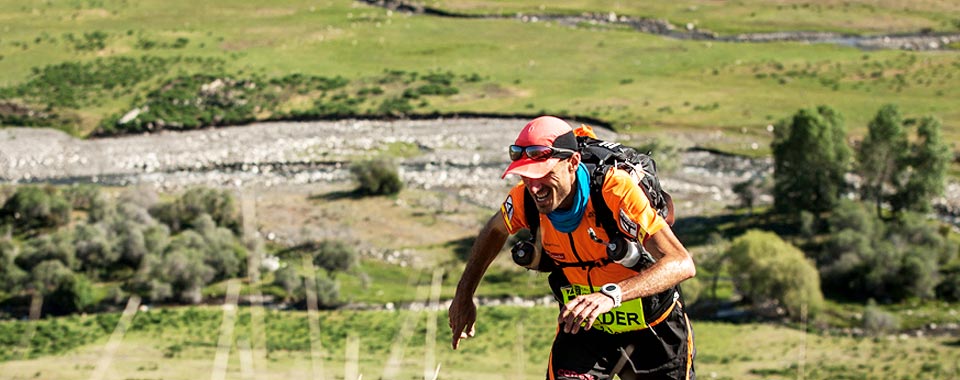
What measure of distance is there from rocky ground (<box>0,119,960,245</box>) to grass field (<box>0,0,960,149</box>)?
3.37m

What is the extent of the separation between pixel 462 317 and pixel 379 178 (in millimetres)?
Result: 52336

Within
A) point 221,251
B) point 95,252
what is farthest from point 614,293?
point 95,252

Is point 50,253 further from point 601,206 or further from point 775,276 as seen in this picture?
point 601,206

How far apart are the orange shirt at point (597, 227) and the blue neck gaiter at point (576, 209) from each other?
1.8 inches

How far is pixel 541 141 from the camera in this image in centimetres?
918

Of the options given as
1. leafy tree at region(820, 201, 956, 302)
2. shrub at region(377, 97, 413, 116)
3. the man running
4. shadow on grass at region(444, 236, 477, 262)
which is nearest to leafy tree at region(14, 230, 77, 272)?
shadow on grass at region(444, 236, 477, 262)

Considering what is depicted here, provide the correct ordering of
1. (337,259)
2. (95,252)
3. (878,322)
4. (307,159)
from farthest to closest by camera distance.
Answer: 1. (307,159)
2. (337,259)
3. (95,252)
4. (878,322)

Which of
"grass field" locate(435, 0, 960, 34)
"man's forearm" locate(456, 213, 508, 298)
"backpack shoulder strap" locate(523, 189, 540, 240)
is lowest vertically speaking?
"grass field" locate(435, 0, 960, 34)

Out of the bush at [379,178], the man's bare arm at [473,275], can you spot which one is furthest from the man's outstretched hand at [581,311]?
the bush at [379,178]

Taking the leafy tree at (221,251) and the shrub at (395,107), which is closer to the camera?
the leafy tree at (221,251)

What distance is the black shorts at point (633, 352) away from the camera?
1004 cm

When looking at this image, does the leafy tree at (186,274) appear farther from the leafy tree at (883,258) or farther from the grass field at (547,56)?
the grass field at (547,56)

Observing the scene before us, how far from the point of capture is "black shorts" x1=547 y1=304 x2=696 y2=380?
10.0m

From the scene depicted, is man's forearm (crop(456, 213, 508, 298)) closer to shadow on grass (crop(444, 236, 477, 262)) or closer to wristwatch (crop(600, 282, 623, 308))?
wristwatch (crop(600, 282, 623, 308))
